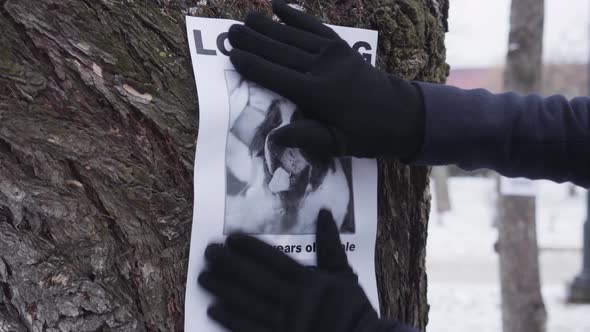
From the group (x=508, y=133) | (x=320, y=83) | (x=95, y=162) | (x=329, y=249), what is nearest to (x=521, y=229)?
(x=508, y=133)

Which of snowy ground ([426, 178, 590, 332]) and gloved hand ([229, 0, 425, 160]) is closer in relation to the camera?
gloved hand ([229, 0, 425, 160])

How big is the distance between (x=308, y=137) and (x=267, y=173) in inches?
4.3

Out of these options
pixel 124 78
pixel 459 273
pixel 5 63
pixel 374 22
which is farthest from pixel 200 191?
pixel 459 273

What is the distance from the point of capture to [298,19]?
1089 millimetres

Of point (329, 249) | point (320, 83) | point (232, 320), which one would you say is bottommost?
point (232, 320)

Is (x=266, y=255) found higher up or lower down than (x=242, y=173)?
lower down

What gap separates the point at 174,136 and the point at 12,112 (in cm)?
26

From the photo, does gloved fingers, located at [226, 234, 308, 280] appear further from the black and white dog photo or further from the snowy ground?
the snowy ground

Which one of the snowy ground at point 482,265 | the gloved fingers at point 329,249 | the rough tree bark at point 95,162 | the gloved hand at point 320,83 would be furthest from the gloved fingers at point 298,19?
the snowy ground at point 482,265

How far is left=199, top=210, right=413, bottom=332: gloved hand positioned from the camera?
970mm

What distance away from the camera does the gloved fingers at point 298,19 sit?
3.57 feet

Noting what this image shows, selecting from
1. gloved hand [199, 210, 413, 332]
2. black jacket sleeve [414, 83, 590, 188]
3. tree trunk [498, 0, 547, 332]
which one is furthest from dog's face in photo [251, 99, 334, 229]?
tree trunk [498, 0, 547, 332]

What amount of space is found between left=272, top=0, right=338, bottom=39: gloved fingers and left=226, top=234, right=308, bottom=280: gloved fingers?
404 millimetres

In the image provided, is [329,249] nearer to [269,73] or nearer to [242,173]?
[242,173]
